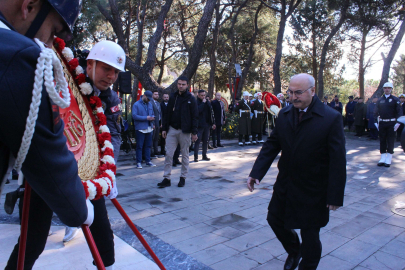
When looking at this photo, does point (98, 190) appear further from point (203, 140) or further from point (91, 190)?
point (203, 140)

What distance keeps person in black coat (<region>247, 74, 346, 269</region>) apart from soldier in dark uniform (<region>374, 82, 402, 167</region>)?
6.75m

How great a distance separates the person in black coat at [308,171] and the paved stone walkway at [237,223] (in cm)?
62

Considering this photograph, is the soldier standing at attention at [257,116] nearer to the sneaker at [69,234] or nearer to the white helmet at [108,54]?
the sneaker at [69,234]

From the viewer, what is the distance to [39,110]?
0.87 meters

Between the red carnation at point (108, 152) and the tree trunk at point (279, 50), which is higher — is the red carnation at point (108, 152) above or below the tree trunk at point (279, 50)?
below

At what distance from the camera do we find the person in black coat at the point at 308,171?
8.42 ft

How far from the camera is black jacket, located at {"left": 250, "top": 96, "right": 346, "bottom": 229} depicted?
2.55 m

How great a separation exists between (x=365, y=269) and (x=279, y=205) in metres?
1.10

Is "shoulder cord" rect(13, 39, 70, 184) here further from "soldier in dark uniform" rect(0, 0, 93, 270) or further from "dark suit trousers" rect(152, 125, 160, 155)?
"dark suit trousers" rect(152, 125, 160, 155)

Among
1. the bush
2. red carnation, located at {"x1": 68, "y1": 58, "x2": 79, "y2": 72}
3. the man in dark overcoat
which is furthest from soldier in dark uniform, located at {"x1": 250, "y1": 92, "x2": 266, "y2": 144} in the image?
red carnation, located at {"x1": 68, "y1": 58, "x2": 79, "y2": 72}

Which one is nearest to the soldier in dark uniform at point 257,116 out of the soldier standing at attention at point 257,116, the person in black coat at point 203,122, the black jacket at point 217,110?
the soldier standing at attention at point 257,116

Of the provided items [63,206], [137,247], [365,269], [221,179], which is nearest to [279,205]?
[365,269]

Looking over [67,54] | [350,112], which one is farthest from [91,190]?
[350,112]

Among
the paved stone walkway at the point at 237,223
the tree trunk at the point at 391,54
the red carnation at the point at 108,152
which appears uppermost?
the tree trunk at the point at 391,54
